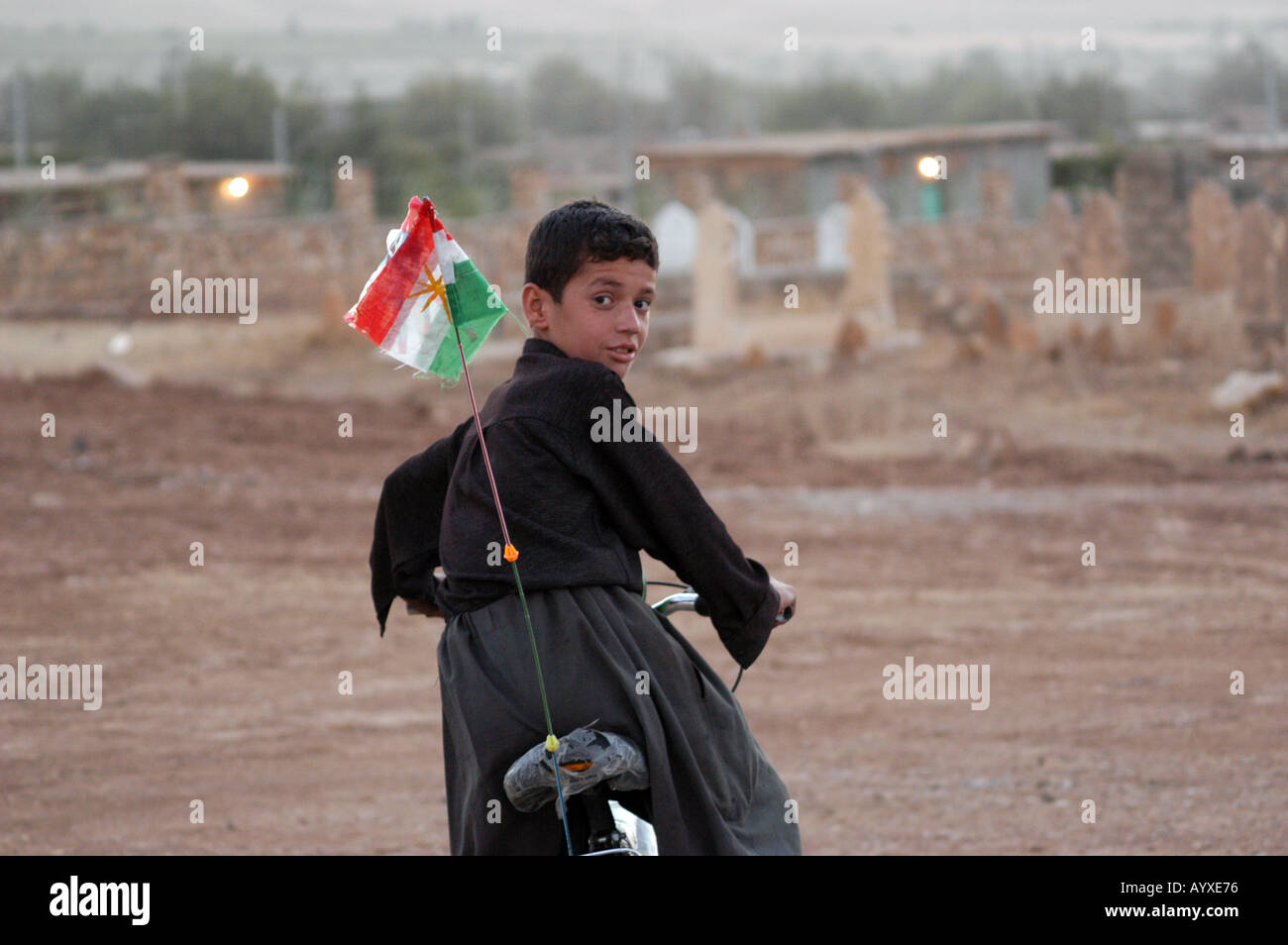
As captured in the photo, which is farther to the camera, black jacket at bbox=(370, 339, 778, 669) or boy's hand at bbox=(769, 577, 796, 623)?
boy's hand at bbox=(769, 577, 796, 623)

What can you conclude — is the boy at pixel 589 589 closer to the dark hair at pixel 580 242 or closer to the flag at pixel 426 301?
the dark hair at pixel 580 242

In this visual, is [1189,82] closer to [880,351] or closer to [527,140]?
[527,140]

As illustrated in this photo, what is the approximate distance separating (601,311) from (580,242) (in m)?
0.13

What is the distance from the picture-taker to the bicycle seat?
2.47 meters

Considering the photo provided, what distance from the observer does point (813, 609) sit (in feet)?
29.4

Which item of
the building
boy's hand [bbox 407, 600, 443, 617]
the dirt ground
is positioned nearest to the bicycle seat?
boy's hand [bbox 407, 600, 443, 617]

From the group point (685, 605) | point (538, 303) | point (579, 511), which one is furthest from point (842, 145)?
point (579, 511)

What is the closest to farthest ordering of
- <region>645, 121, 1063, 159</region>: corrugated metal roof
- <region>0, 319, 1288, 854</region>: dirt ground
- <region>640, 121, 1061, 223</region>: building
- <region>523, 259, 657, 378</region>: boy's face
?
1. <region>523, 259, 657, 378</region>: boy's face
2. <region>0, 319, 1288, 854</region>: dirt ground
3. <region>640, 121, 1061, 223</region>: building
4. <region>645, 121, 1063, 159</region>: corrugated metal roof

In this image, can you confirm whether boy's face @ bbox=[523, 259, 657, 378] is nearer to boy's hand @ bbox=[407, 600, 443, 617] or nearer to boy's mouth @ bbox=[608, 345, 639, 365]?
boy's mouth @ bbox=[608, 345, 639, 365]

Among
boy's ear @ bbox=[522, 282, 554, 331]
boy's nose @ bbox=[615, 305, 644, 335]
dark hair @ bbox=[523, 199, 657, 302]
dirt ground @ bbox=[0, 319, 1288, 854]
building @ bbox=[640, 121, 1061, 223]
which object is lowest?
dirt ground @ bbox=[0, 319, 1288, 854]

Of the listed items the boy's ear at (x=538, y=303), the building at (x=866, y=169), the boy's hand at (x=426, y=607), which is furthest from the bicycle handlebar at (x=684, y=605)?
the building at (x=866, y=169)

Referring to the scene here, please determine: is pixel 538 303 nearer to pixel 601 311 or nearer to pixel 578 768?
pixel 601 311

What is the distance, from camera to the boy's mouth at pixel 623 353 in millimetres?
2748

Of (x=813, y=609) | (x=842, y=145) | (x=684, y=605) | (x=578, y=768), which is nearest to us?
(x=578, y=768)
